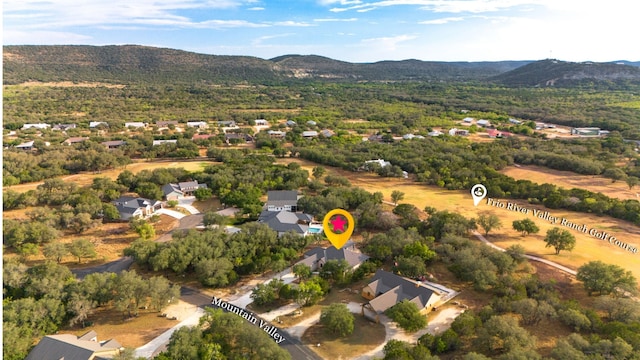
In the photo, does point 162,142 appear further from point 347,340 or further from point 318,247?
point 347,340

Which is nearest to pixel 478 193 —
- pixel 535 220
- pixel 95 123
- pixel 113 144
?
pixel 535 220

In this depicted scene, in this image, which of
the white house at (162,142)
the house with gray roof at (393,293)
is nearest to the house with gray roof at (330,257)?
the house with gray roof at (393,293)

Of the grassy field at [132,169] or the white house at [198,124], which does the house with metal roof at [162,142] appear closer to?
the grassy field at [132,169]

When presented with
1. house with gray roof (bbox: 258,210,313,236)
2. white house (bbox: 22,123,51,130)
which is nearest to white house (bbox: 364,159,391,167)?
house with gray roof (bbox: 258,210,313,236)

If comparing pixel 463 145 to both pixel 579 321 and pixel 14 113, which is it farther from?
pixel 14 113

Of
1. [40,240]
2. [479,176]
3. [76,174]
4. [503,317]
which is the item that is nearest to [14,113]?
[76,174]

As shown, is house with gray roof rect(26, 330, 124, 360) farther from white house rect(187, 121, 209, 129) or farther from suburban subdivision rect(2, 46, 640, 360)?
white house rect(187, 121, 209, 129)
